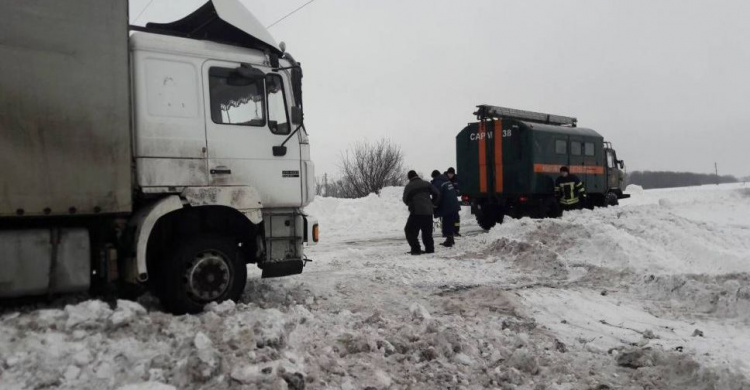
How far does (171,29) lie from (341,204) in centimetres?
1578

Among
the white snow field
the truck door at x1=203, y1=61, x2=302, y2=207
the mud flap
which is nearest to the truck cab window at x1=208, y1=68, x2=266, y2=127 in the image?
the truck door at x1=203, y1=61, x2=302, y2=207

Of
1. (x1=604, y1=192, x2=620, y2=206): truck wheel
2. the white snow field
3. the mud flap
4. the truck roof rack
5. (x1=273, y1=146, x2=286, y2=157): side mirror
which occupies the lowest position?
the white snow field

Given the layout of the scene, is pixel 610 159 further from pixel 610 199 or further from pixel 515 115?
pixel 515 115

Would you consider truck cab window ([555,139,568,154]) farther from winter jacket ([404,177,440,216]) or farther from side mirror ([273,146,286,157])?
side mirror ([273,146,286,157])

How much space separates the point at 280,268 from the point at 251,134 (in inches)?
62.7

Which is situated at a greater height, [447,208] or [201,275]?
[447,208]

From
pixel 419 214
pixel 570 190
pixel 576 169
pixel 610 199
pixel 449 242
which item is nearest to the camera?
pixel 419 214

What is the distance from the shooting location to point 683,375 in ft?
13.8

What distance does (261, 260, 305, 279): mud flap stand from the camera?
238 inches

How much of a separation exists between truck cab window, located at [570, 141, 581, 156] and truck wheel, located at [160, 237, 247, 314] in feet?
48.2

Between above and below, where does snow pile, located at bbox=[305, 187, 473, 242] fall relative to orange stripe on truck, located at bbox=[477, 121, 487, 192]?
below

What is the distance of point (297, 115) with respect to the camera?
19.8ft

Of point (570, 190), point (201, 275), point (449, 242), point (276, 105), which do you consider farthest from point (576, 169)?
point (201, 275)

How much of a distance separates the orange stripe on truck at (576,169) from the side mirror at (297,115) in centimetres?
1155
